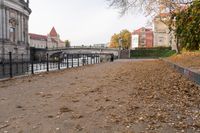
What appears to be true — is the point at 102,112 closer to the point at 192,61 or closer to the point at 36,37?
the point at 192,61

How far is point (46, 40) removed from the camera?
166375mm

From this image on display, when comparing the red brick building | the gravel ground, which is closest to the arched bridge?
the red brick building

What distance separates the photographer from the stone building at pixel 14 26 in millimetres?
66562

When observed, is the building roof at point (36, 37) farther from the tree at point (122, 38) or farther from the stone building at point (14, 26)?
the stone building at point (14, 26)

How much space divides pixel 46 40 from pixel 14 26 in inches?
3674

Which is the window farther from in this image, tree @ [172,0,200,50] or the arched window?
tree @ [172,0,200,50]

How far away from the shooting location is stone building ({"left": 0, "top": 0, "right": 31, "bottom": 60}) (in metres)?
66.6

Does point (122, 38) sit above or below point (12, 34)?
above

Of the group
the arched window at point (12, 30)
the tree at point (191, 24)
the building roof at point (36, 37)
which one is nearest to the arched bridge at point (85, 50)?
the arched window at point (12, 30)

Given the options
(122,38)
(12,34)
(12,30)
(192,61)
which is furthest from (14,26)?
(122,38)

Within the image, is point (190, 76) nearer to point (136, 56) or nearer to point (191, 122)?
point (191, 122)

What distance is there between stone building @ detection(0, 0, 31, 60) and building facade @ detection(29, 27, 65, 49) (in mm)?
52946

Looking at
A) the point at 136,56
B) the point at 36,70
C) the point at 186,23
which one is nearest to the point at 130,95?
the point at 186,23

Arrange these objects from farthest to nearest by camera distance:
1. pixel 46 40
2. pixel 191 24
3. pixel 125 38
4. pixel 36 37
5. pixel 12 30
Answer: pixel 46 40, pixel 36 37, pixel 125 38, pixel 12 30, pixel 191 24
